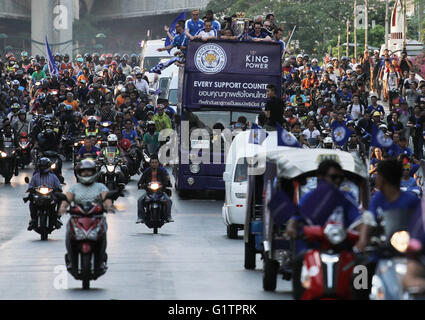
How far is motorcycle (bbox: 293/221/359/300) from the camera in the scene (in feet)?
34.6

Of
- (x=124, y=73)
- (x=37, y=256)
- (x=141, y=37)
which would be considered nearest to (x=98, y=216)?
(x=37, y=256)

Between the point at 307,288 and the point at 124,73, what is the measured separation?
139ft

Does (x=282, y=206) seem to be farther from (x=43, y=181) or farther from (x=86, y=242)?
(x=43, y=181)

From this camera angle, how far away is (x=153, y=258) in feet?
62.9

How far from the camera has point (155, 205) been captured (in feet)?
76.7

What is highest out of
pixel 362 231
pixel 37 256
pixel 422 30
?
pixel 422 30

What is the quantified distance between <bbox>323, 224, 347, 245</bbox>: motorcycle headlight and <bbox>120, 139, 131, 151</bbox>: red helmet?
74.1 feet

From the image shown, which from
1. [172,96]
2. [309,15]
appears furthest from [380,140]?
[309,15]

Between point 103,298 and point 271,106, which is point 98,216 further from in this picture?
point 271,106

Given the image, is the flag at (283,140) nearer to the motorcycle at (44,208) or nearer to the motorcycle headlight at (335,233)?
the motorcycle headlight at (335,233)

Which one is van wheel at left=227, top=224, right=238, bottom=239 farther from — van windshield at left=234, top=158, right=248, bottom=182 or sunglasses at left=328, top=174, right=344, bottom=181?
sunglasses at left=328, top=174, right=344, bottom=181

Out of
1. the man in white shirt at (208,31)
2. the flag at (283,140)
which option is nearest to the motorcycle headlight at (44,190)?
the flag at (283,140)

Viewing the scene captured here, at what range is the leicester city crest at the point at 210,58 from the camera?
2855 cm

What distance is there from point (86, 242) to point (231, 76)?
14491mm
